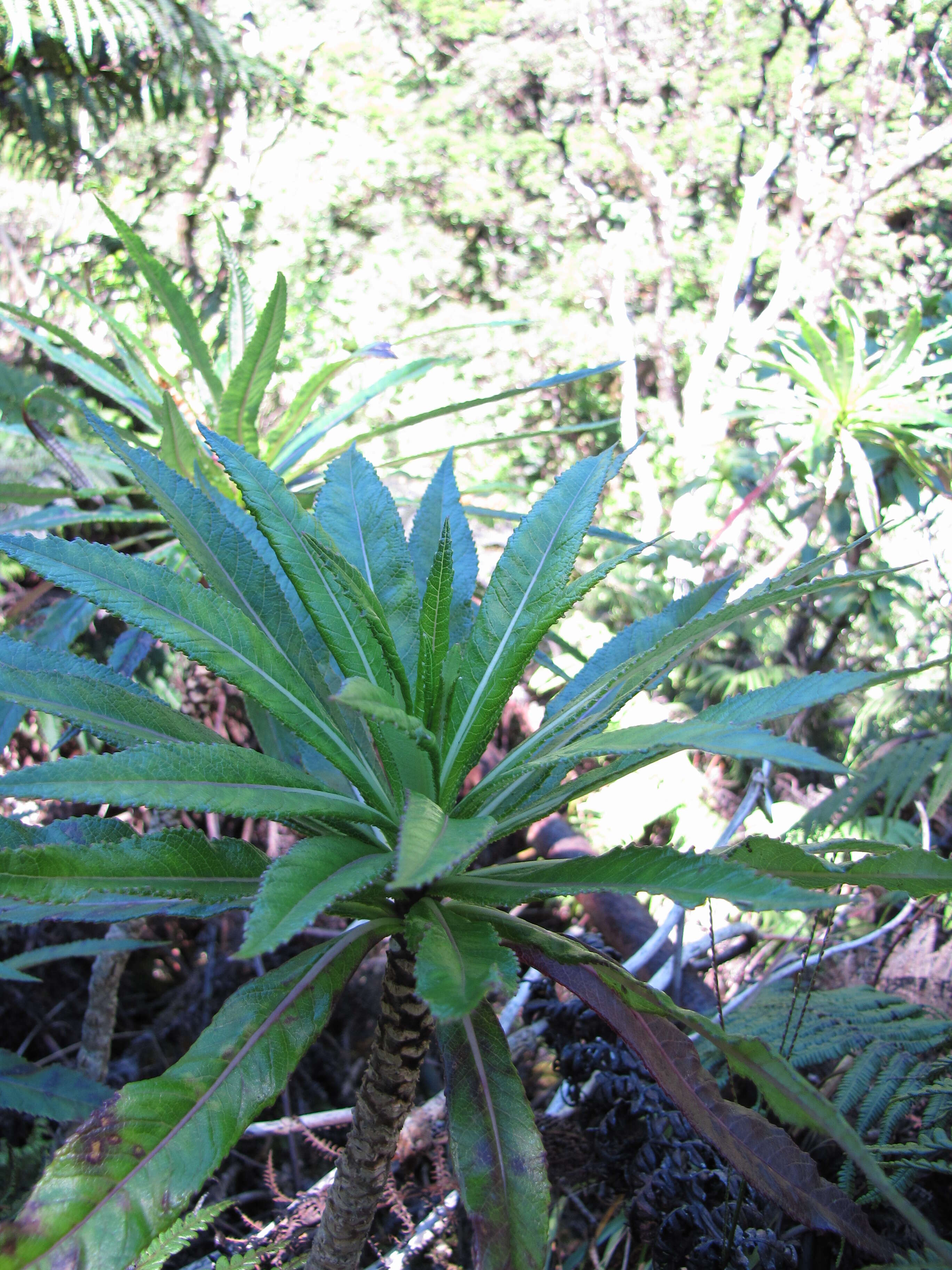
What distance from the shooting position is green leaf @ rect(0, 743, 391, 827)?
23.5 inches

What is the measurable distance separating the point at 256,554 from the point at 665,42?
8.16m

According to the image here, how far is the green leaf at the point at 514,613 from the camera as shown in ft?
2.52

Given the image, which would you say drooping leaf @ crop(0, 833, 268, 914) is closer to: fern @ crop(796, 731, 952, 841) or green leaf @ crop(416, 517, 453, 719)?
green leaf @ crop(416, 517, 453, 719)

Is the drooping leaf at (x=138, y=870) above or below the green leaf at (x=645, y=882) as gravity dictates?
above

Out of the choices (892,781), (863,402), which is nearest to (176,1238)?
(892,781)

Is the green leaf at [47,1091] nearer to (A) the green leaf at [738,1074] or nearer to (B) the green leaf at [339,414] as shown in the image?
(A) the green leaf at [738,1074]

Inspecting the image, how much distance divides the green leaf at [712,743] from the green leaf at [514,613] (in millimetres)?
139

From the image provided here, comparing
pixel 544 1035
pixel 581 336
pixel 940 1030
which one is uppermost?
pixel 581 336

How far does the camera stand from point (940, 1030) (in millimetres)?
1071

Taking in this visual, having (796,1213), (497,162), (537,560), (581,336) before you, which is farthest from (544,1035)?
(497,162)

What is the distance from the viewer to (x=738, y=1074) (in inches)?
23.3

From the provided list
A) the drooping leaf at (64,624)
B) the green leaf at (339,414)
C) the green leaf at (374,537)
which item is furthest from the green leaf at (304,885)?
the green leaf at (339,414)

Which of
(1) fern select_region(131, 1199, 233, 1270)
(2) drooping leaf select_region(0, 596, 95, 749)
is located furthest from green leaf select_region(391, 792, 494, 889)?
(2) drooping leaf select_region(0, 596, 95, 749)

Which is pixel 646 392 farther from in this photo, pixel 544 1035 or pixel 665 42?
pixel 544 1035
